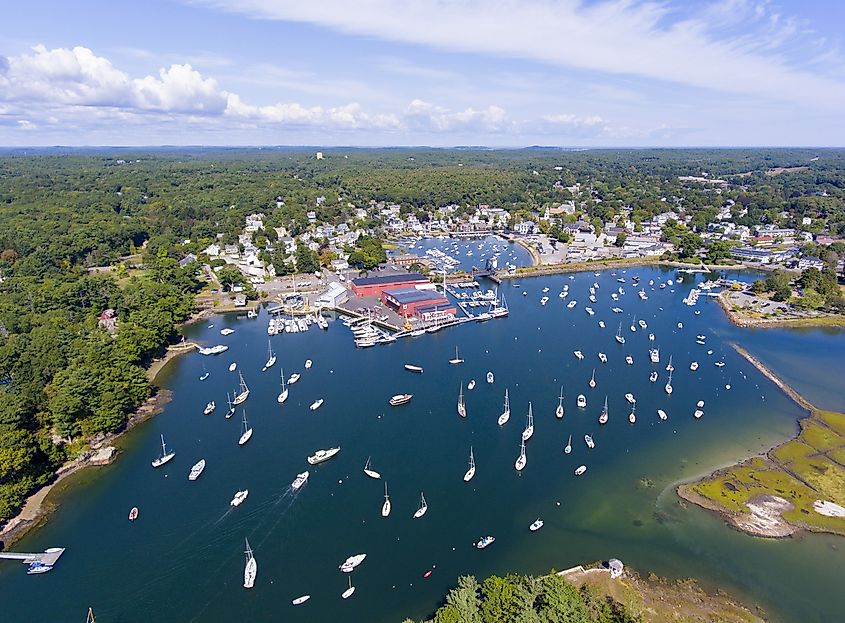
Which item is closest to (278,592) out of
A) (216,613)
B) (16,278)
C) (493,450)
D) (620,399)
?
(216,613)

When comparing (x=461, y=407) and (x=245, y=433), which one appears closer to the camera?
(x=245, y=433)

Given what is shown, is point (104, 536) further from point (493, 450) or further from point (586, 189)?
point (586, 189)

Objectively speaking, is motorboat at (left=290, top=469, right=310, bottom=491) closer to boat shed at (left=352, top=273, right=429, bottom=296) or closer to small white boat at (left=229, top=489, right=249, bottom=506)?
small white boat at (left=229, top=489, right=249, bottom=506)

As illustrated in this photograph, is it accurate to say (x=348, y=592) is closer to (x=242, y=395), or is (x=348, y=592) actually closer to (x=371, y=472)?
(x=371, y=472)

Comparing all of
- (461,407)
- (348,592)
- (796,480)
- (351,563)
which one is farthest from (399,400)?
(796,480)

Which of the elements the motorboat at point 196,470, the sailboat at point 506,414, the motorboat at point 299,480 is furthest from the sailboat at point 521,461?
the motorboat at point 196,470

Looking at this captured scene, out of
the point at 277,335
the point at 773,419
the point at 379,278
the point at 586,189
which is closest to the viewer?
the point at 773,419

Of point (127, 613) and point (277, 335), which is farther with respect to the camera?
point (277, 335)

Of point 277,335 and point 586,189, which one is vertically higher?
point 586,189
